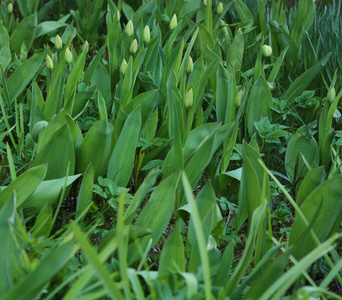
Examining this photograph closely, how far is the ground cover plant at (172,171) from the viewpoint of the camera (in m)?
1.15

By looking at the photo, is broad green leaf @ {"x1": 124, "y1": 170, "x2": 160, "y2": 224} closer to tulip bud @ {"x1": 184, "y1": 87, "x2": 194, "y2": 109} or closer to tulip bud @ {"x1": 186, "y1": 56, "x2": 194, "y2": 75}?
tulip bud @ {"x1": 184, "y1": 87, "x2": 194, "y2": 109}

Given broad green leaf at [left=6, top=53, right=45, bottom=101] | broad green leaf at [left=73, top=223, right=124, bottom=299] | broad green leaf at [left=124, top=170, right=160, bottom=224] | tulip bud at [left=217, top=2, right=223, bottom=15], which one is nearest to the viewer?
broad green leaf at [left=73, top=223, right=124, bottom=299]

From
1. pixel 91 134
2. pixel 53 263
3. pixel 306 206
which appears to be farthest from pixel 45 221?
pixel 306 206

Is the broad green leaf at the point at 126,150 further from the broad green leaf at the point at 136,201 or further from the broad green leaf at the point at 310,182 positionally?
Answer: the broad green leaf at the point at 310,182

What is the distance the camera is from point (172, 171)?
1769 mm

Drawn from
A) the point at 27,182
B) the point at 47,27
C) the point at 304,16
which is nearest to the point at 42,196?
the point at 27,182

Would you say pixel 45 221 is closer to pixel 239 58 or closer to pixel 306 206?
pixel 306 206

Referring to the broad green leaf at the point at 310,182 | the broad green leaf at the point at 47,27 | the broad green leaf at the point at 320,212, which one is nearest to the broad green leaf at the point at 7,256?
the broad green leaf at the point at 320,212

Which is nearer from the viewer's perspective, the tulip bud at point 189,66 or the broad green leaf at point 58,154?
the broad green leaf at point 58,154

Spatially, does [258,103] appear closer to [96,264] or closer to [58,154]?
[58,154]

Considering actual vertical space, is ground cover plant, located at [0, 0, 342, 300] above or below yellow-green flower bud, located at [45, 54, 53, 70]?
below

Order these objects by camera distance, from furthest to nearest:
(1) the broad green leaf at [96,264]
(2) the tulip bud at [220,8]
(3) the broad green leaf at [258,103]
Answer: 1. (2) the tulip bud at [220,8]
2. (3) the broad green leaf at [258,103]
3. (1) the broad green leaf at [96,264]

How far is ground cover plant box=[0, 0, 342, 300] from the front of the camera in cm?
115

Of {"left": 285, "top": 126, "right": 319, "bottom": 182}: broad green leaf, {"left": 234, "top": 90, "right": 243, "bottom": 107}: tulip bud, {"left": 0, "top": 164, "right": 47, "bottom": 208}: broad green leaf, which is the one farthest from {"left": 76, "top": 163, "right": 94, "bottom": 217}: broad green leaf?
{"left": 285, "top": 126, "right": 319, "bottom": 182}: broad green leaf
